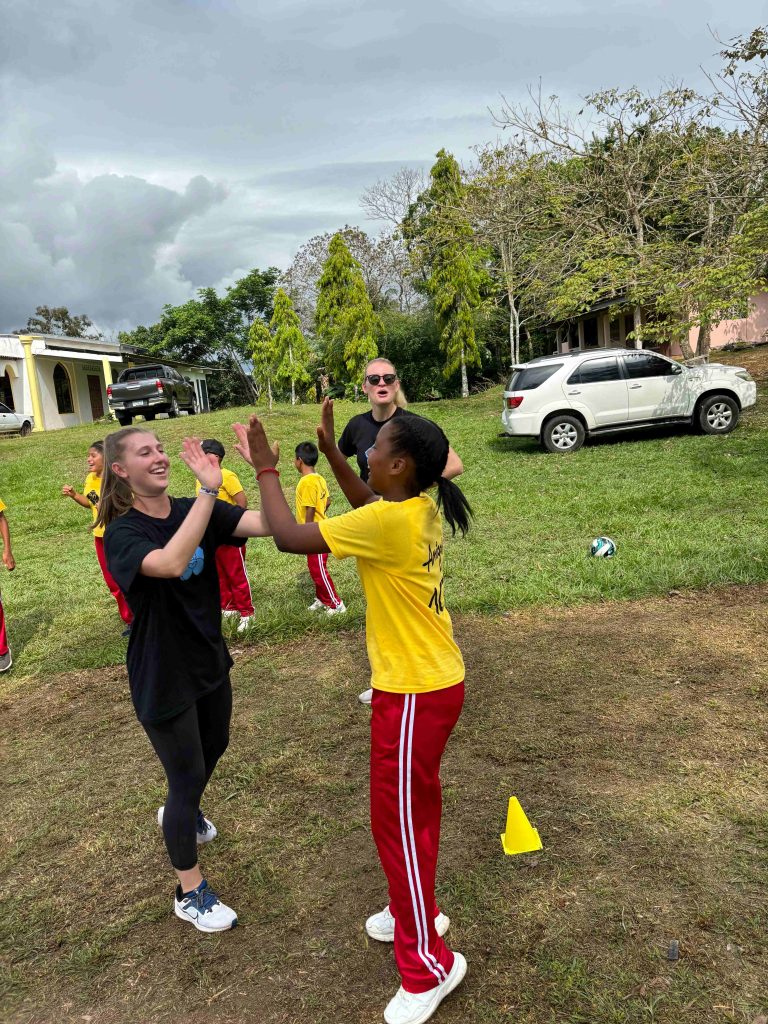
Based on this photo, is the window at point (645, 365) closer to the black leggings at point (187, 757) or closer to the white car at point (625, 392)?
the white car at point (625, 392)

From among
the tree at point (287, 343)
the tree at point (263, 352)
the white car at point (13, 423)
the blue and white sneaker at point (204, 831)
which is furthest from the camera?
the tree at point (263, 352)

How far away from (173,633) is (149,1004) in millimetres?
1282

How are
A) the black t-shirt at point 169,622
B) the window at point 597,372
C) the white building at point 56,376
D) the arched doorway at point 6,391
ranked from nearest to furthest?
the black t-shirt at point 169,622 → the window at point 597,372 → the white building at point 56,376 → the arched doorway at point 6,391

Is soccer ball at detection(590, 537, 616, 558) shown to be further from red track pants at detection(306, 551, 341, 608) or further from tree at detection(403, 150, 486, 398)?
tree at detection(403, 150, 486, 398)

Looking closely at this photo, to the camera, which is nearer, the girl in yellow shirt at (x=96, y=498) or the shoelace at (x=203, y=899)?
the shoelace at (x=203, y=899)

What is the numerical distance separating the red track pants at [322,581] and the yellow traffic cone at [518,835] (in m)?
3.47

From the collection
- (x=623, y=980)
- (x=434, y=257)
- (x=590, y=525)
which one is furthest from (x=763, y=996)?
(x=434, y=257)

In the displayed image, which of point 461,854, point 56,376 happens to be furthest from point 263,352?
point 461,854

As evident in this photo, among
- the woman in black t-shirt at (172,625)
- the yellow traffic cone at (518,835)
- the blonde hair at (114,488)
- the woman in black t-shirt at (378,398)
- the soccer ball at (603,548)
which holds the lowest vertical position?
the yellow traffic cone at (518,835)

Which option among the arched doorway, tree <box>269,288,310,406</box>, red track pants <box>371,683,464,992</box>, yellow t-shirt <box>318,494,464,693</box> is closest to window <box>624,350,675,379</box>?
yellow t-shirt <box>318,494,464,693</box>

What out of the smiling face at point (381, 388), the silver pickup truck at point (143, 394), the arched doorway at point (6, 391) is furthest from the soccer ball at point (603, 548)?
the arched doorway at point (6, 391)

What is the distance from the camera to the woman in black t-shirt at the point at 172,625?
2592 millimetres

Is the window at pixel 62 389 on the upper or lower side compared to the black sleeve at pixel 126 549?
upper

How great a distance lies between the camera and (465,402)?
24.5m
